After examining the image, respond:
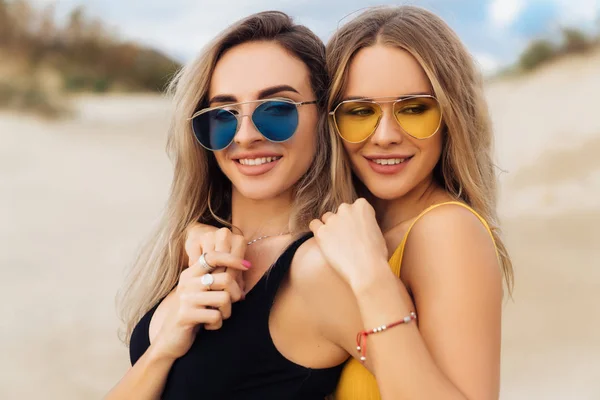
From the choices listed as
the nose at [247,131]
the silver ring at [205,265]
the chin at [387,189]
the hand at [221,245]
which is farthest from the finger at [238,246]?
the chin at [387,189]

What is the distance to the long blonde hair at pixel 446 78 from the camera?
252cm

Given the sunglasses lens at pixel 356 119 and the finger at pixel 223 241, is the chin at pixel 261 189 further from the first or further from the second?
the sunglasses lens at pixel 356 119

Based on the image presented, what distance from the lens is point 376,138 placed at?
8.38ft

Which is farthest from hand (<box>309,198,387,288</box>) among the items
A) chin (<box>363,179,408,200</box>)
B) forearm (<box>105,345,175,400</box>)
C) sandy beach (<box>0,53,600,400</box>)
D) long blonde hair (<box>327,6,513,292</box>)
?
sandy beach (<box>0,53,600,400</box>)

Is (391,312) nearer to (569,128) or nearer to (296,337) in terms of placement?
(296,337)

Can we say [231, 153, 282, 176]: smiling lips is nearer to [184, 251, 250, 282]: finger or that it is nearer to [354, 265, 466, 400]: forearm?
[184, 251, 250, 282]: finger

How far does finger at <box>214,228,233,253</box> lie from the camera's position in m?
2.55

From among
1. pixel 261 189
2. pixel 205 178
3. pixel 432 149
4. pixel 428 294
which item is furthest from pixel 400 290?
pixel 205 178

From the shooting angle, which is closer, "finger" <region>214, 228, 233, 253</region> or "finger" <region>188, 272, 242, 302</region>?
"finger" <region>188, 272, 242, 302</region>

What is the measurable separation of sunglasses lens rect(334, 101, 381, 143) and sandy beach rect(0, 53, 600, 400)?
6.75m

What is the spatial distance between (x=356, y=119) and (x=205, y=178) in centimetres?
79

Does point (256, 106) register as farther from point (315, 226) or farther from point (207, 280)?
point (207, 280)

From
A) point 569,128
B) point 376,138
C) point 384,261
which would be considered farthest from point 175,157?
point 569,128

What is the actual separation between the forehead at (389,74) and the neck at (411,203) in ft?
1.24
